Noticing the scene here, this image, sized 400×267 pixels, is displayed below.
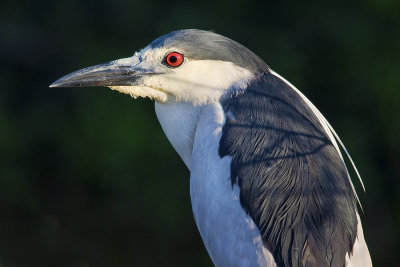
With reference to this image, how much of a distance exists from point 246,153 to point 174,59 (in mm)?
489

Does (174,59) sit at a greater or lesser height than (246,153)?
greater

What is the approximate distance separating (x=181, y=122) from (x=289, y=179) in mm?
542

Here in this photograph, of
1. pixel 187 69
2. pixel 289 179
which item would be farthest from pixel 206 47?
pixel 289 179

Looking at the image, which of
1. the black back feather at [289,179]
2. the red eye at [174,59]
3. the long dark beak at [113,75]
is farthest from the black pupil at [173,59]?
the black back feather at [289,179]

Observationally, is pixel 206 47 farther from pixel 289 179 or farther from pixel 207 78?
pixel 289 179

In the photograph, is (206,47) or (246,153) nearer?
(246,153)

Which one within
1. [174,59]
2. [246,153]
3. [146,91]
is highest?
[174,59]

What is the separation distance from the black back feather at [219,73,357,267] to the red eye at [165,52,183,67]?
0.25 meters

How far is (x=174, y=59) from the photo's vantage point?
7.72 ft

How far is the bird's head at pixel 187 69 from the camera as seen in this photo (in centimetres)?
234

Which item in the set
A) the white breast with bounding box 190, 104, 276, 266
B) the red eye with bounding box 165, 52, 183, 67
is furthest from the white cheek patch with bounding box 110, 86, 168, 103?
the white breast with bounding box 190, 104, 276, 266

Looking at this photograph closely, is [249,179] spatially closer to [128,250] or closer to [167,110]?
[167,110]

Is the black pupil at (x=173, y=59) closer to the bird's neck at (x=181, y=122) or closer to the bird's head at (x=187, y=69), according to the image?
the bird's head at (x=187, y=69)

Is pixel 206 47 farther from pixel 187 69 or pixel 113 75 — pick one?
pixel 113 75
